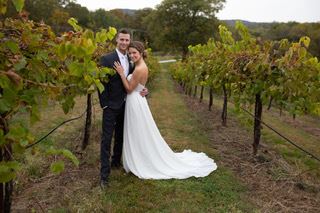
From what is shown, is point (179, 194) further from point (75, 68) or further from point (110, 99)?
point (75, 68)

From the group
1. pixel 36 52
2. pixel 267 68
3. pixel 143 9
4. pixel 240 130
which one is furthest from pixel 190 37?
pixel 36 52

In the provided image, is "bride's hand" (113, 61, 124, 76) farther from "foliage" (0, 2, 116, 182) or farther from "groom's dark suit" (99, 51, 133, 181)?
"foliage" (0, 2, 116, 182)

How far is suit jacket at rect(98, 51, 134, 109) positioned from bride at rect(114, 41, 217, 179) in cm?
12

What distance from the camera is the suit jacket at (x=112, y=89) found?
526 cm

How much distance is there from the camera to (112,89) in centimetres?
538

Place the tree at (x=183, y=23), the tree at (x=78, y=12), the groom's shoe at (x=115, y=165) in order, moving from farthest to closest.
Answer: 1. the tree at (x=78, y=12)
2. the tree at (x=183, y=23)
3. the groom's shoe at (x=115, y=165)

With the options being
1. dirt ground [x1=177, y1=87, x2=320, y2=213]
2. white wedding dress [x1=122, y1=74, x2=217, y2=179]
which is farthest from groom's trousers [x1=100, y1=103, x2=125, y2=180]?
dirt ground [x1=177, y1=87, x2=320, y2=213]

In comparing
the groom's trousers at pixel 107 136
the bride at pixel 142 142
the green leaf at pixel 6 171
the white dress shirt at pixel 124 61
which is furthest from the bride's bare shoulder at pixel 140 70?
the green leaf at pixel 6 171

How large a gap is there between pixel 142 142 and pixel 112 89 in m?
0.99

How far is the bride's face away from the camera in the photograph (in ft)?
17.7

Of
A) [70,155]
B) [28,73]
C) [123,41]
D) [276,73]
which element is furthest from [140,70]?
[70,155]

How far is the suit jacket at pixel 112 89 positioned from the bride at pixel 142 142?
116mm

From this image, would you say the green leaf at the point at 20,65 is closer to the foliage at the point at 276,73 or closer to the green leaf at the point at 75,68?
the green leaf at the point at 75,68

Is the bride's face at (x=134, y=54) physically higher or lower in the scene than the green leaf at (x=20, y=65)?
lower
